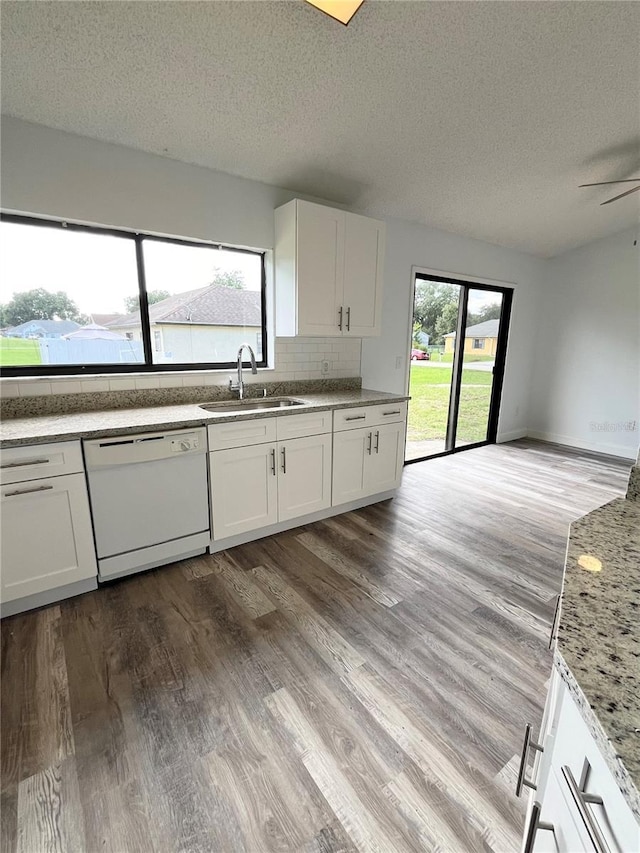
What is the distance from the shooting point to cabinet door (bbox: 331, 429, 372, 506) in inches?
116

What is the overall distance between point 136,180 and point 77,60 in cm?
68

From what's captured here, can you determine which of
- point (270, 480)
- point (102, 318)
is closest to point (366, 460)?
point (270, 480)

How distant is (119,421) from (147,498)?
18.1 inches

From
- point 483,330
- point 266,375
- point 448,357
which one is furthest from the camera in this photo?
point 483,330

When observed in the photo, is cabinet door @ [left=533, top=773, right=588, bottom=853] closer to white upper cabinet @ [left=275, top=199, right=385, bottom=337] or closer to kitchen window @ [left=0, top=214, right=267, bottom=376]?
white upper cabinet @ [left=275, top=199, right=385, bottom=337]

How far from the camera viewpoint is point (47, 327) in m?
2.37

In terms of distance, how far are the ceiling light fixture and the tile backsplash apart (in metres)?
1.91

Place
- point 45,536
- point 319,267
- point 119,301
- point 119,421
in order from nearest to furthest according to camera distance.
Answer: point 45,536 < point 119,421 < point 119,301 < point 319,267

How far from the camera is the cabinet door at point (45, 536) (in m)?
1.86

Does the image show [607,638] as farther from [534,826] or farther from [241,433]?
[241,433]

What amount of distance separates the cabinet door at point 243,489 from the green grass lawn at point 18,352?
47.7 inches

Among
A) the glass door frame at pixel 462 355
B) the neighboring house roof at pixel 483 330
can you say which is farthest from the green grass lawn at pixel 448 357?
the neighboring house roof at pixel 483 330

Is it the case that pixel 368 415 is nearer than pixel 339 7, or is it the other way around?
pixel 339 7

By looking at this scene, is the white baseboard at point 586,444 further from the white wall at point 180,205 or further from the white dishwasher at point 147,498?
the white dishwasher at point 147,498
